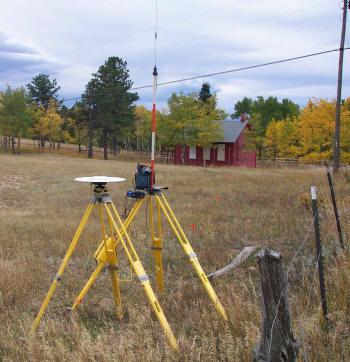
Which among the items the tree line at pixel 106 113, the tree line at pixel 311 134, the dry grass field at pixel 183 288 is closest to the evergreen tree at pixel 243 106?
the tree line at pixel 311 134

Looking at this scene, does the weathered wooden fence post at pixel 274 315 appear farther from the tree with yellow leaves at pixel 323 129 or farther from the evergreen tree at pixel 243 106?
the evergreen tree at pixel 243 106

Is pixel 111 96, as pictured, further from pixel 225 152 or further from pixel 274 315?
pixel 274 315

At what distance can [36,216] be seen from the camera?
1056cm

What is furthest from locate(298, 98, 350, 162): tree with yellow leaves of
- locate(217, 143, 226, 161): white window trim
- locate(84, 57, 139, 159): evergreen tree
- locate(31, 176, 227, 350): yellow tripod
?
locate(31, 176, 227, 350): yellow tripod

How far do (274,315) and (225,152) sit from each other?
3835 cm

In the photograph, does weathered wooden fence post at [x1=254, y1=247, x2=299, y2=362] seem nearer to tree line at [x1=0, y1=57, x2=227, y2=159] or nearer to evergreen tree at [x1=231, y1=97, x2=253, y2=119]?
tree line at [x1=0, y1=57, x2=227, y2=159]

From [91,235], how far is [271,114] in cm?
6451

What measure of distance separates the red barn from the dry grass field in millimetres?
27563

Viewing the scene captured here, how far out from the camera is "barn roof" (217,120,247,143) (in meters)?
39.7

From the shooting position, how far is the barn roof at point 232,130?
39656mm

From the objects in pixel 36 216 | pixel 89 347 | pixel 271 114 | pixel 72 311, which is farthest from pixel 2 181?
pixel 271 114

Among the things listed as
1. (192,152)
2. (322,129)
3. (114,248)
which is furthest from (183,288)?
(192,152)

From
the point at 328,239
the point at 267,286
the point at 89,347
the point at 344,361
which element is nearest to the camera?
the point at 267,286

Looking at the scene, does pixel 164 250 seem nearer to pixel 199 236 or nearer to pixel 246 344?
pixel 199 236
